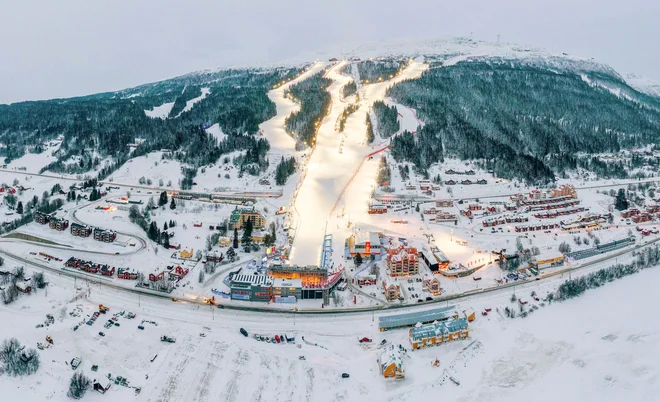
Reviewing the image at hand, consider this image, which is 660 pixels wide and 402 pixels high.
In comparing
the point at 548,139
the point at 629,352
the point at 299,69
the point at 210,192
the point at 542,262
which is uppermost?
the point at 299,69

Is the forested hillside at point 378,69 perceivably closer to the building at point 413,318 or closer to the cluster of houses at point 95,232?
the cluster of houses at point 95,232

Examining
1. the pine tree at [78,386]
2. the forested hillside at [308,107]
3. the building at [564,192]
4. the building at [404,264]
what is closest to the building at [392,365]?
the building at [404,264]

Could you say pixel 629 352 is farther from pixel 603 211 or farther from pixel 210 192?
pixel 210 192

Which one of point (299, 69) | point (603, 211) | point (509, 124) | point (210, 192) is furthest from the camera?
point (299, 69)

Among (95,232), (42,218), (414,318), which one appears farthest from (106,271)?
(414,318)

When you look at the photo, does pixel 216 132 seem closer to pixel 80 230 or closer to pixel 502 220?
pixel 80 230

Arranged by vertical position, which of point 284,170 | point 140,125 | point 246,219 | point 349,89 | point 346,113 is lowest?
point 246,219

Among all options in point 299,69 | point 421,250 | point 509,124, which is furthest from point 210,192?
point 299,69
